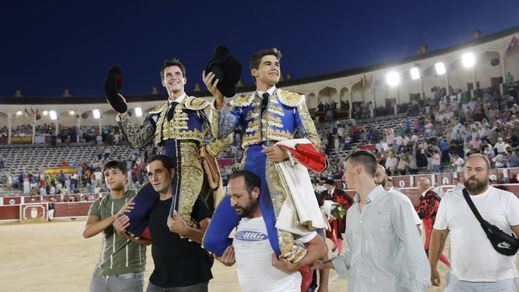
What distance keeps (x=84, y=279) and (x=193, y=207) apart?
14.3 ft

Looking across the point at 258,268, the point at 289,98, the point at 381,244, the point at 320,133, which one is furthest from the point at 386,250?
the point at 320,133

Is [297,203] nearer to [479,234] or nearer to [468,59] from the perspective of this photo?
[479,234]

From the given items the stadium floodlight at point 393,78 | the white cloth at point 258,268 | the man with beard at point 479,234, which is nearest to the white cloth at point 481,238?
the man with beard at point 479,234

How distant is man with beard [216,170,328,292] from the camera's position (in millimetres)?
2805

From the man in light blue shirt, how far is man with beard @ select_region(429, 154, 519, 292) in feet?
3.66

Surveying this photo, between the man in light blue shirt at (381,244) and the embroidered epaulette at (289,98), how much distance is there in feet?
2.47

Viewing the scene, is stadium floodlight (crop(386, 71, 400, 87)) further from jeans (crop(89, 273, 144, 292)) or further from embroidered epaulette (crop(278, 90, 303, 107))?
jeans (crop(89, 273, 144, 292))

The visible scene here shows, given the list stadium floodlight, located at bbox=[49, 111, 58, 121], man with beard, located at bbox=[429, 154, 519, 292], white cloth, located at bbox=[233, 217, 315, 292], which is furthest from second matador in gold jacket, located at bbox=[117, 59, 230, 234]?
stadium floodlight, located at bbox=[49, 111, 58, 121]

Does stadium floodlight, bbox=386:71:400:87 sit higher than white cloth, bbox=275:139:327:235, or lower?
higher

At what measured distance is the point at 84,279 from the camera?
23.8 ft

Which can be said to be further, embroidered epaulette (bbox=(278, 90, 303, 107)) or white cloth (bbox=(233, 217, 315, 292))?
embroidered epaulette (bbox=(278, 90, 303, 107))

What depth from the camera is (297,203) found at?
3.01 metres

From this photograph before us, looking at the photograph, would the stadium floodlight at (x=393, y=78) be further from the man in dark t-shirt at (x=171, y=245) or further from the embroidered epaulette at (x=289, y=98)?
the man in dark t-shirt at (x=171, y=245)

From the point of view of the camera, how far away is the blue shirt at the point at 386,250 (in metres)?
2.59
